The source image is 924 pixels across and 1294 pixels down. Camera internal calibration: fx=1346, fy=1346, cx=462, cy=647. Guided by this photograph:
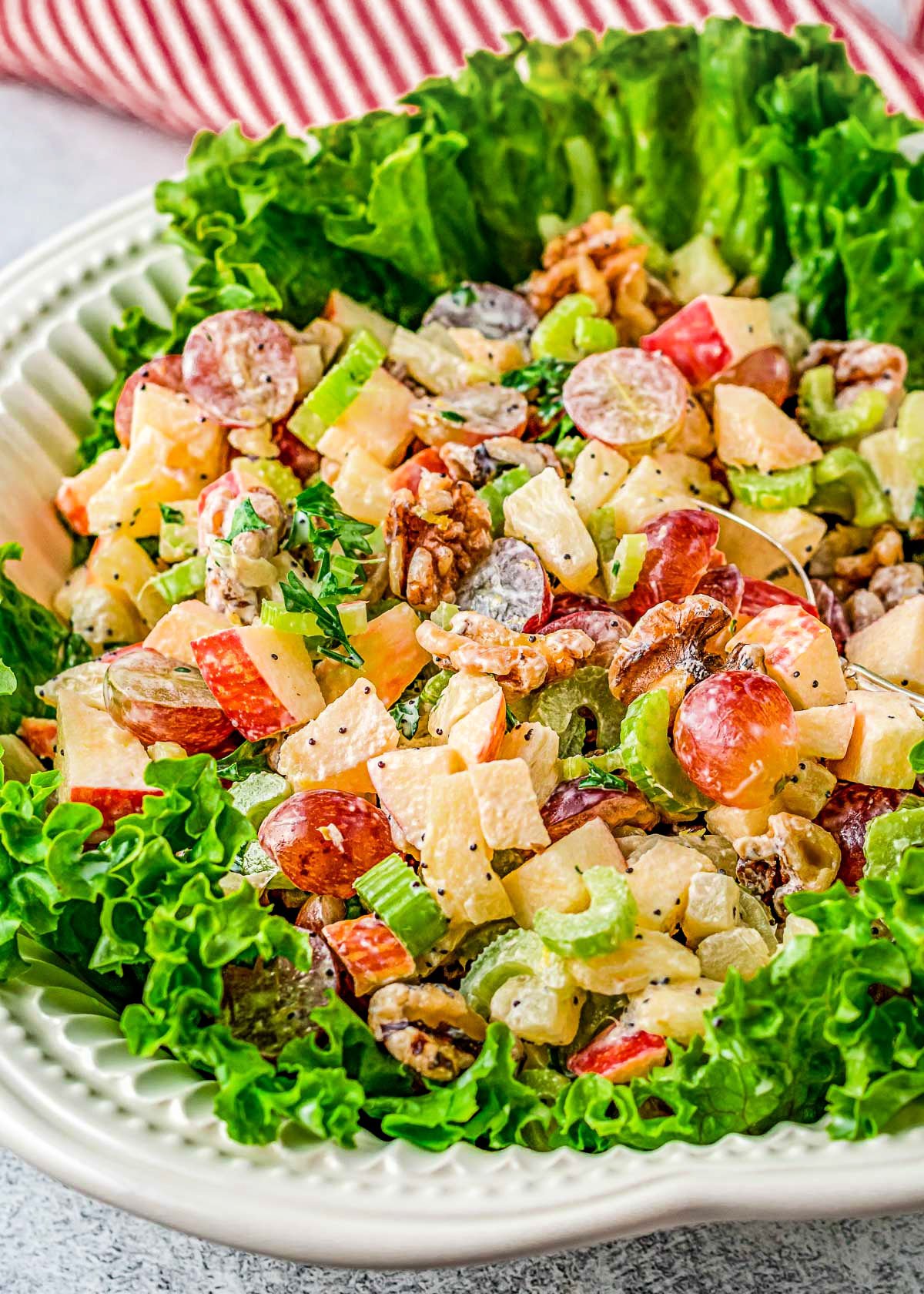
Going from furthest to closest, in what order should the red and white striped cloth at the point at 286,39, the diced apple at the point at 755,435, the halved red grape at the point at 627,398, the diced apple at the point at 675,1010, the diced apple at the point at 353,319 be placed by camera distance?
the red and white striped cloth at the point at 286,39 → the diced apple at the point at 353,319 → the diced apple at the point at 755,435 → the halved red grape at the point at 627,398 → the diced apple at the point at 675,1010

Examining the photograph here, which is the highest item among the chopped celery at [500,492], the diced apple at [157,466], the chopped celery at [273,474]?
the diced apple at [157,466]

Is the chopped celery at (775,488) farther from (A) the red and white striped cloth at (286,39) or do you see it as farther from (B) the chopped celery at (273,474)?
(A) the red and white striped cloth at (286,39)

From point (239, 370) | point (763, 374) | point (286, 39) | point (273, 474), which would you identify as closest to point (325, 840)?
point (273, 474)

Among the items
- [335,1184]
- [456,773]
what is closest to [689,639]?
[456,773]

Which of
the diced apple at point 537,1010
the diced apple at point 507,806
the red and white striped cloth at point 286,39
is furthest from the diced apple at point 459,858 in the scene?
the red and white striped cloth at point 286,39

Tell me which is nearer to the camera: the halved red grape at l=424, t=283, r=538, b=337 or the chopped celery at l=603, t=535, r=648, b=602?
the chopped celery at l=603, t=535, r=648, b=602

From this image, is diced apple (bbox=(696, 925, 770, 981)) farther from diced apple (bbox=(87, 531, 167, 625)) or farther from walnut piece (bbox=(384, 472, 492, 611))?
diced apple (bbox=(87, 531, 167, 625))

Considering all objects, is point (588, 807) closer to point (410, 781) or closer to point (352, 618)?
point (410, 781)

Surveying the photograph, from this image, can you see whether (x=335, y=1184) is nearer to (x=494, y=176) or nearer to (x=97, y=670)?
(x=97, y=670)

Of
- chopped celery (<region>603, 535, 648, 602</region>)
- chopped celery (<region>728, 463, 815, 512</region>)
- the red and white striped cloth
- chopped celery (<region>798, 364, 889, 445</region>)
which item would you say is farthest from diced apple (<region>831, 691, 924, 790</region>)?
the red and white striped cloth
